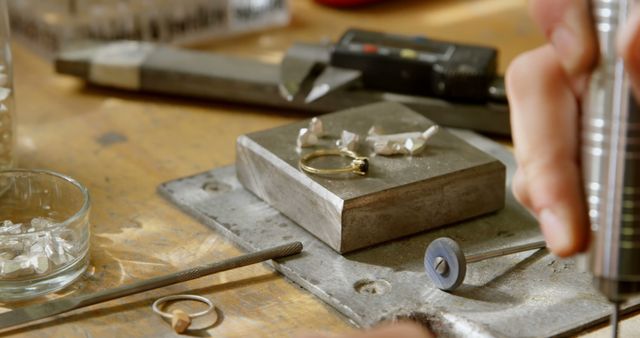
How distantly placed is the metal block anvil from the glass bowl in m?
0.17

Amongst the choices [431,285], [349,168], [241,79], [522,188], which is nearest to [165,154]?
[241,79]

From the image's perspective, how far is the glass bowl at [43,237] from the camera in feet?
2.82

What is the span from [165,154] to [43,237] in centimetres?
27

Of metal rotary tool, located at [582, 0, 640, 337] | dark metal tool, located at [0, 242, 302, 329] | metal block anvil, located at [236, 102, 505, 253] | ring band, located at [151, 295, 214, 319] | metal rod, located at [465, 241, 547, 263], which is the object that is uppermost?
metal rotary tool, located at [582, 0, 640, 337]

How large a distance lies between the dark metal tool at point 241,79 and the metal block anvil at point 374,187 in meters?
0.15

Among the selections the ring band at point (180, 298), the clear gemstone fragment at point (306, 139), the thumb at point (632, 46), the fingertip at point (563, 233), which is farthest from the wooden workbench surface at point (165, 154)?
the thumb at point (632, 46)

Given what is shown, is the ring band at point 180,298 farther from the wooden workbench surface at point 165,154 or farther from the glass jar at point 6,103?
the glass jar at point 6,103

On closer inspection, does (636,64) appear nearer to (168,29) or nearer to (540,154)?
(540,154)

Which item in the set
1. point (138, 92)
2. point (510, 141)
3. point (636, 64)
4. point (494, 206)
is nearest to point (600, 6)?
point (636, 64)

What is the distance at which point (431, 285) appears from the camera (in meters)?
0.87

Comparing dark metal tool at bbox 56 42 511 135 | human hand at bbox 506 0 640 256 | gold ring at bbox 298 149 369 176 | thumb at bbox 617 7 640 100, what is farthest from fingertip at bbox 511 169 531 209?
dark metal tool at bbox 56 42 511 135

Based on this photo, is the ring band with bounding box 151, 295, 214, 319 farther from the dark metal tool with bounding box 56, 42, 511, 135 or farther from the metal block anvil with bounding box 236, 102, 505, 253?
the dark metal tool with bounding box 56, 42, 511, 135

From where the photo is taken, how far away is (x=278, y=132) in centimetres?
102

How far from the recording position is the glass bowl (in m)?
0.86
